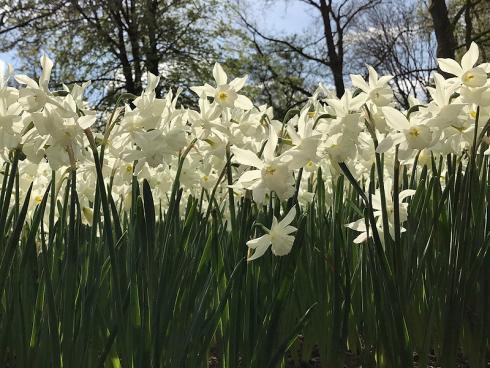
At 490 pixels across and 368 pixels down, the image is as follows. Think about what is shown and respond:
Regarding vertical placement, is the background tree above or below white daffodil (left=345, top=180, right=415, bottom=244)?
above

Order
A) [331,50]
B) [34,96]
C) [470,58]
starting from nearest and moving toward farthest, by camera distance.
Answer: [34,96], [470,58], [331,50]

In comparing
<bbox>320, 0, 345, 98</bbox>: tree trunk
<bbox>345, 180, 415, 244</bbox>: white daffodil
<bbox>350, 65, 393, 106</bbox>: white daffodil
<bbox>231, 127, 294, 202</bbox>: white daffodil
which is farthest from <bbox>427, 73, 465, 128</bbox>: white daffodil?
<bbox>320, 0, 345, 98</bbox>: tree trunk

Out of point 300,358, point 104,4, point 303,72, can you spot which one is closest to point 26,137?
point 300,358

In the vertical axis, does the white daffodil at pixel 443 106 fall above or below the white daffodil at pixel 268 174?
above

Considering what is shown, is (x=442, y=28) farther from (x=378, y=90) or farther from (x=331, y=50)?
(x=378, y=90)

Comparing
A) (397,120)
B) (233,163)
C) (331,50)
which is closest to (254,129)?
(233,163)

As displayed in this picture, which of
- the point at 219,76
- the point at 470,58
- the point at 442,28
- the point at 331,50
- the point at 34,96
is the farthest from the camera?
the point at 331,50

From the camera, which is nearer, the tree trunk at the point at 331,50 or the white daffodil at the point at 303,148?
the white daffodil at the point at 303,148

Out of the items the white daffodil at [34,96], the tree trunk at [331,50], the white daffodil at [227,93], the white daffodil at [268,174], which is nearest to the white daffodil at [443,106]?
the white daffodil at [268,174]

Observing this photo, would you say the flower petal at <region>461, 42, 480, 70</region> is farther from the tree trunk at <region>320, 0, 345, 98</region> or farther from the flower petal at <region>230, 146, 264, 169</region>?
the tree trunk at <region>320, 0, 345, 98</region>

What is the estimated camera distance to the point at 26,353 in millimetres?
1662

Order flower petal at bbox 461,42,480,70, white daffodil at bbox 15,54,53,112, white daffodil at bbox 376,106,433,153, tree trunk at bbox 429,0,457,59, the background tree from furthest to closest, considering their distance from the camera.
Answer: the background tree, tree trunk at bbox 429,0,457,59, flower petal at bbox 461,42,480,70, white daffodil at bbox 376,106,433,153, white daffodil at bbox 15,54,53,112

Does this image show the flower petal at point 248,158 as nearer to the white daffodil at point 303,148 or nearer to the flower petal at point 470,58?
the white daffodil at point 303,148

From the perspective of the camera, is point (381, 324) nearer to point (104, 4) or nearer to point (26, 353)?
point (26, 353)
